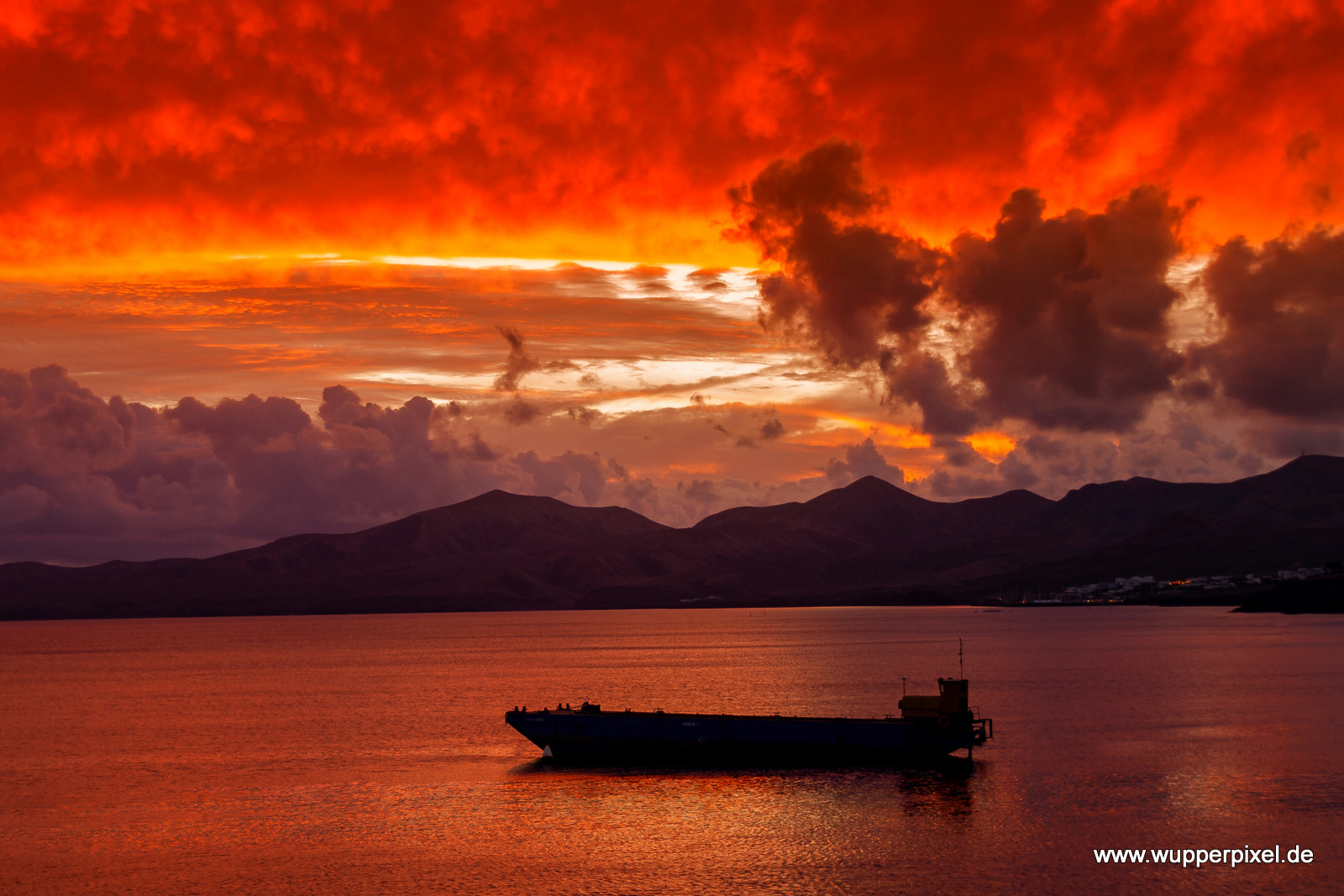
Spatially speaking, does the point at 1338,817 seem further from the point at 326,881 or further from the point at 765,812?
the point at 326,881

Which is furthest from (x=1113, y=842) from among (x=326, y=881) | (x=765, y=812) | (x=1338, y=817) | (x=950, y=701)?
(x=326, y=881)

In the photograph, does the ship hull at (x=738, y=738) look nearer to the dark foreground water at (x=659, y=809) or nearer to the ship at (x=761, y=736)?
the ship at (x=761, y=736)

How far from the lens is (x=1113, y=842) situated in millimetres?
61094

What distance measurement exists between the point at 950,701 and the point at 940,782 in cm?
1041

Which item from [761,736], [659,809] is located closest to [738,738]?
[761,736]

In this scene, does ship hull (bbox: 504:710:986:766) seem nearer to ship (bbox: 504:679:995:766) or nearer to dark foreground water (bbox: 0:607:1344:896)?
ship (bbox: 504:679:995:766)

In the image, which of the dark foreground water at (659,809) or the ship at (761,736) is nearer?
the dark foreground water at (659,809)

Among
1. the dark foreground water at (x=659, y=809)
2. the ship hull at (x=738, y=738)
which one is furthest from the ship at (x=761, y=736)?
the dark foreground water at (x=659, y=809)

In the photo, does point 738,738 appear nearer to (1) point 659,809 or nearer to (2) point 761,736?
(2) point 761,736

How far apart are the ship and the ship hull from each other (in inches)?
2.6

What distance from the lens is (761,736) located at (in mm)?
88750

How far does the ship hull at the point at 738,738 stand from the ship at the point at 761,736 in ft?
0.22

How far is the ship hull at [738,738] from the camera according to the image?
86.4m

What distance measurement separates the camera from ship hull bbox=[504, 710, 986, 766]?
8638 cm
